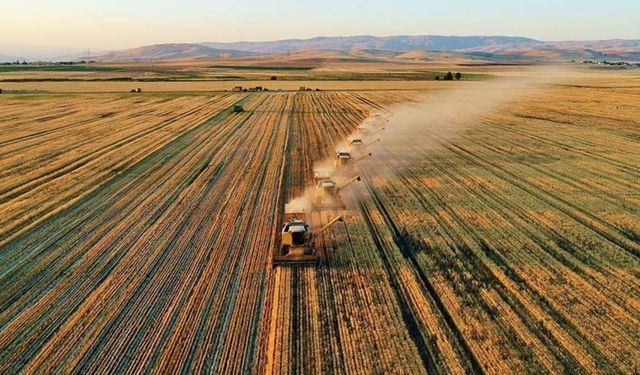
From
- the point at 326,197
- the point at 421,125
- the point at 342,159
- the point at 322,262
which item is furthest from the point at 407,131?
the point at 322,262

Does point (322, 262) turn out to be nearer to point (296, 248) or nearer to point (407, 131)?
point (296, 248)

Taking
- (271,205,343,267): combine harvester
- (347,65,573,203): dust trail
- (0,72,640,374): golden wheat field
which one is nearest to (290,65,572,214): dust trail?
(347,65,573,203): dust trail

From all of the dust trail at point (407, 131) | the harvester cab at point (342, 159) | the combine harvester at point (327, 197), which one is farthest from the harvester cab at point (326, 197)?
the harvester cab at point (342, 159)

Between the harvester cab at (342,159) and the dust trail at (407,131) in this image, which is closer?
the harvester cab at (342,159)

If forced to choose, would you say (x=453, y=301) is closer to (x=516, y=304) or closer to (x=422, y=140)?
(x=516, y=304)

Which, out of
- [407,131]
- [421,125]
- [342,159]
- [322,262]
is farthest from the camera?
[421,125]

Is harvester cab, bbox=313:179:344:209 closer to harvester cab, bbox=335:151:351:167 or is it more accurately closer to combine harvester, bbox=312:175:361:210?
combine harvester, bbox=312:175:361:210

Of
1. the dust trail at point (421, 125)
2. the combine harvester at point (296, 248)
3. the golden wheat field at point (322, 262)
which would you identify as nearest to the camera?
the golden wheat field at point (322, 262)

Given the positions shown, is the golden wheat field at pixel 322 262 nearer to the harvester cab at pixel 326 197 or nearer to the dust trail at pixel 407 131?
the dust trail at pixel 407 131
